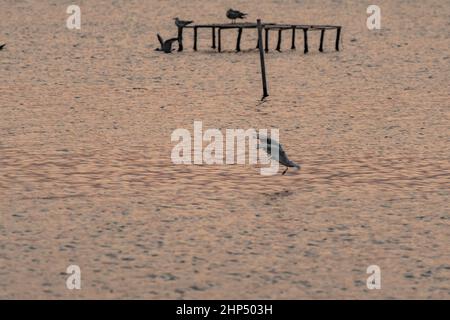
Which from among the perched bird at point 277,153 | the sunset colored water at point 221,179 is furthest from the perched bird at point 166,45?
the perched bird at point 277,153

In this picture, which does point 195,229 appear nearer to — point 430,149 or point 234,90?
point 430,149

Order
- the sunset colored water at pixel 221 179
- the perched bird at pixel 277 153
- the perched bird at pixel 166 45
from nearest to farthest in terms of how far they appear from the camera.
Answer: the sunset colored water at pixel 221 179 < the perched bird at pixel 277 153 < the perched bird at pixel 166 45

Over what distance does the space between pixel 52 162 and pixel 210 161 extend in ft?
6.20

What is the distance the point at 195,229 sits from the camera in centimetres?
946

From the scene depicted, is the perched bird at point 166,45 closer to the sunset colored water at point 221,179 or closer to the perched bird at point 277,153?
the sunset colored water at point 221,179

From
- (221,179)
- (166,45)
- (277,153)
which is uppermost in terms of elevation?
(166,45)

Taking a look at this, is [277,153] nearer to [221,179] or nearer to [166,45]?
[221,179]

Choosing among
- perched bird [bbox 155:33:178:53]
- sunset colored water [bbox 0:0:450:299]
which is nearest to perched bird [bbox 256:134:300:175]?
sunset colored water [bbox 0:0:450:299]

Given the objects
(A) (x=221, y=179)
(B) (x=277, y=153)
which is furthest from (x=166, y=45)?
(B) (x=277, y=153)

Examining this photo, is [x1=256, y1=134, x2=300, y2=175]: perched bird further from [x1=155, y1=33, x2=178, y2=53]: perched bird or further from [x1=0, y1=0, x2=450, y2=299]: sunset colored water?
[x1=155, y1=33, x2=178, y2=53]: perched bird

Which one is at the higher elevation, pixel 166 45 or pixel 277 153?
pixel 166 45

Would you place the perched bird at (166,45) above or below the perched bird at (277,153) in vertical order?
above

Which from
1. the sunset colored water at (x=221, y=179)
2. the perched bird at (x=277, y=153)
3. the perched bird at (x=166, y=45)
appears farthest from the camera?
the perched bird at (x=166, y=45)
